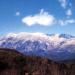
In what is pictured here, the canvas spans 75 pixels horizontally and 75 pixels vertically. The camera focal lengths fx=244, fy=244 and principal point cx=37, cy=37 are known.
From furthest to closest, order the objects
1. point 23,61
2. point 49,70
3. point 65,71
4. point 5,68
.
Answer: point 65,71 → point 49,70 → point 23,61 → point 5,68

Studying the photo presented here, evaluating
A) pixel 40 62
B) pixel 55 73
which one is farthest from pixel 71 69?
pixel 40 62

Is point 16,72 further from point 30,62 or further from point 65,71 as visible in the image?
point 65,71

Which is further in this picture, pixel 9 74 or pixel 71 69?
pixel 71 69

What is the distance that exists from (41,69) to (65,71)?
31575 mm

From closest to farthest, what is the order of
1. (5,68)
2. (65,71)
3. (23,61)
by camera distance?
(5,68), (23,61), (65,71)

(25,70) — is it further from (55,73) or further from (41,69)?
(55,73)

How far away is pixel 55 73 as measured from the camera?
561 ft

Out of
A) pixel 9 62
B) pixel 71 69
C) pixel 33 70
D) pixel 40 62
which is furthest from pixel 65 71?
pixel 9 62

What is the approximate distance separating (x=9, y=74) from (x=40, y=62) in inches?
1036

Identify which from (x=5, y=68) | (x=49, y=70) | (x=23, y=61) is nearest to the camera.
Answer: (x=5, y=68)

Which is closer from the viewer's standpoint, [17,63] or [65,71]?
[17,63]

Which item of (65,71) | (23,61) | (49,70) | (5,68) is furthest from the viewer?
(65,71)

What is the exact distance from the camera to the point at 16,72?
14700 cm

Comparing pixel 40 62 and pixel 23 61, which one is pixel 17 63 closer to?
pixel 23 61
